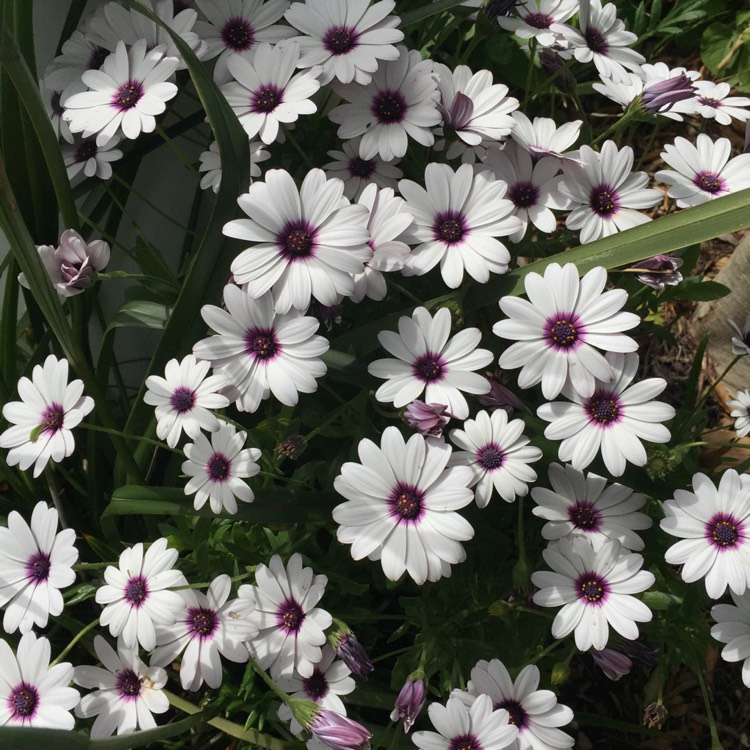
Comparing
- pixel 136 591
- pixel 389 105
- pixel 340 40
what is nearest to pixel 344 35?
pixel 340 40

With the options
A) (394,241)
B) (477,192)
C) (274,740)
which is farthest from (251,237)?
(274,740)

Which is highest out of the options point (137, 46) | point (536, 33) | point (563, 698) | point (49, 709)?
point (536, 33)

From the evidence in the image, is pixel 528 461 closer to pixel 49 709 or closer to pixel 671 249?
pixel 671 249

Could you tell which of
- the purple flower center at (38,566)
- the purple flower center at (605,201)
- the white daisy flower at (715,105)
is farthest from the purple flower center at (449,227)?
the purple flower center at (38,566)

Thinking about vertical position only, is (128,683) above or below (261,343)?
below

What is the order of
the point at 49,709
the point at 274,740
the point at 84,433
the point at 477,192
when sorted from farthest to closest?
the point at 84,433 → the point at 274,740 → the point at 477,192 → the point at 49,709

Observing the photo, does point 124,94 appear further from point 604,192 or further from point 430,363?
point 604,192
